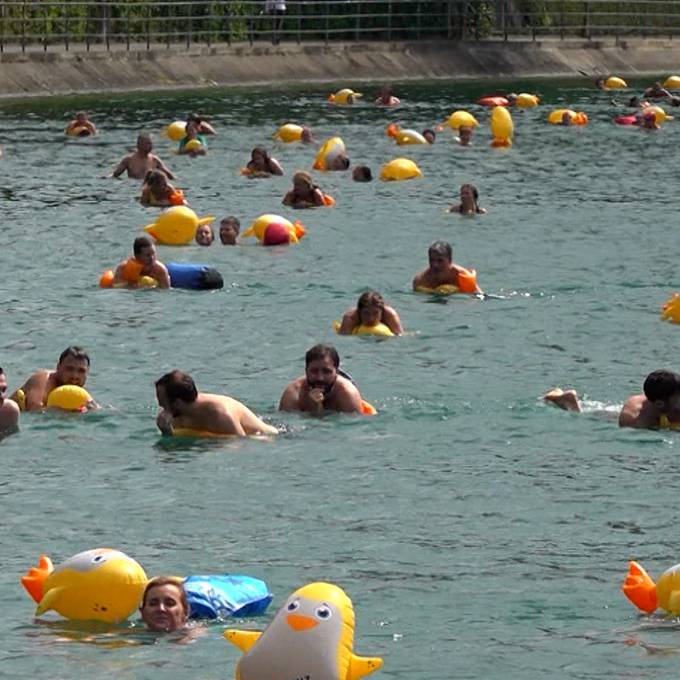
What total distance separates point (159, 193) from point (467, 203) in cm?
537

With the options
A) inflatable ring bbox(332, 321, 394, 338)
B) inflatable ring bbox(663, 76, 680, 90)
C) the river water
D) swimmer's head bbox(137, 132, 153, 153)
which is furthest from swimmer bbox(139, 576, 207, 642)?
inflatable ring bbox(663, 76, 680, 90)

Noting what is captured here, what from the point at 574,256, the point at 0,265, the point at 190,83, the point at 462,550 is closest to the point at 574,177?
the point at 574,256

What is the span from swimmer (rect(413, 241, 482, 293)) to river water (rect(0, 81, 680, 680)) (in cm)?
32

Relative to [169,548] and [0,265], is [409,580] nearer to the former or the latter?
[169,548]

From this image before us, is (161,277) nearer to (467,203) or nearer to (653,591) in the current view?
(467,203)

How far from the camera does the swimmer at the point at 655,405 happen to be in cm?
2097

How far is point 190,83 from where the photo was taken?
6406cm

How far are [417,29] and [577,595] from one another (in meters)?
58.7

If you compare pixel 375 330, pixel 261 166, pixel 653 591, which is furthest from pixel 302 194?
pixel 653 591

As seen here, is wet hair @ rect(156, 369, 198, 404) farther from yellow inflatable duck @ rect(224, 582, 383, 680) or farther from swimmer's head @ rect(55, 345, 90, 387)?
yellow inflatable duck @ rect(224, 582, 383, 680)

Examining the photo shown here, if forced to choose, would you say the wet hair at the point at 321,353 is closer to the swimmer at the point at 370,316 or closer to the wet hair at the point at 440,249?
the swimmer at the point at 370,316

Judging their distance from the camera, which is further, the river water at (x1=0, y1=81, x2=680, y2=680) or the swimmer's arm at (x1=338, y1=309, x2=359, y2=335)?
the swimmer's arm at (x1=338, y1=309, x2=359, y2=335)

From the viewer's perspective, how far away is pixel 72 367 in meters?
22.0

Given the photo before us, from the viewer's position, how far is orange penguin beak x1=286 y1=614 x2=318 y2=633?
40.0 ft
